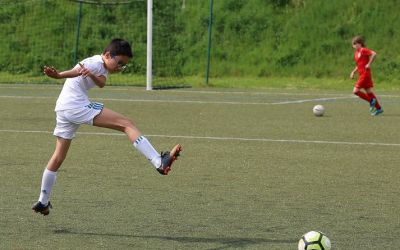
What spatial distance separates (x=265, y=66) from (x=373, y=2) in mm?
4495

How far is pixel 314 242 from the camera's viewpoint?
7168 mm

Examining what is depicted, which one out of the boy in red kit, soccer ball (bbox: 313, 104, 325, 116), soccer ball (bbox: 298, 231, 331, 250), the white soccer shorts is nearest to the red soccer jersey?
the boy in red kit

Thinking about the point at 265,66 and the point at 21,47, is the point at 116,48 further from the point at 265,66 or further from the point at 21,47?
the point at 21,47

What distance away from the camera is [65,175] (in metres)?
11.5

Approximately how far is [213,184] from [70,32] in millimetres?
27943

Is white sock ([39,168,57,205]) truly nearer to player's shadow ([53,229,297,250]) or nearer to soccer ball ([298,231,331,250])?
player's shadow ([53,229,297,250])

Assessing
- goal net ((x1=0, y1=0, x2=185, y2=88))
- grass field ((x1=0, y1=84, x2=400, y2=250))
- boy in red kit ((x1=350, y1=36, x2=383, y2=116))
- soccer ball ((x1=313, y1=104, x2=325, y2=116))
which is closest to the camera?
grass field ((x1=0, y1=84, x2=400, y2=250))

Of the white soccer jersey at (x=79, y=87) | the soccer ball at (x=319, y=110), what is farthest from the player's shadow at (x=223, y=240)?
the soccer ball at (x=319, y=110)

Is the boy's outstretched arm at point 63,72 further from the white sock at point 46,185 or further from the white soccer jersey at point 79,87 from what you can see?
the white sock at point 46,185

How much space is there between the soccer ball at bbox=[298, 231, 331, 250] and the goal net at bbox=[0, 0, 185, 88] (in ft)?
93.5

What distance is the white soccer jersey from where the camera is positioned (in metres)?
8.47

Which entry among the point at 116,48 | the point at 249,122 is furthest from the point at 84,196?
the point at 249,122

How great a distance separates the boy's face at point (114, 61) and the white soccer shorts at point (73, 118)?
34 cm

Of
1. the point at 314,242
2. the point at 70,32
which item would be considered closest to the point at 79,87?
the point at 314,242
